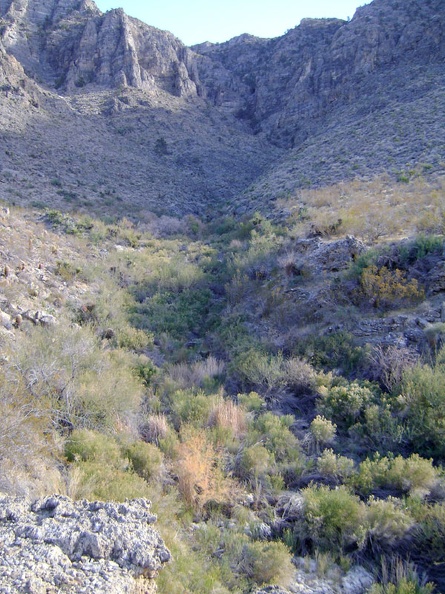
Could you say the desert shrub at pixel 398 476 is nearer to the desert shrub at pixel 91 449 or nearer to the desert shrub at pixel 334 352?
the desert shrub at pixel 334 352

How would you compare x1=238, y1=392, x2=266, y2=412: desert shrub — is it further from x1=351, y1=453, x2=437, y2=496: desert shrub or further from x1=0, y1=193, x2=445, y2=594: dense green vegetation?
x1=351, y1=453, x2=437, y2=496: desert shrub

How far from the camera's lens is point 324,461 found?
18.2 feet

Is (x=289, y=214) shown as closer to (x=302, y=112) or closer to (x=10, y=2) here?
(x=302, y=112)

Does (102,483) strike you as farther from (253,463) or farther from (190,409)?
(190,409)

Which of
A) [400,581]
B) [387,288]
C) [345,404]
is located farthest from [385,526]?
[387,288]

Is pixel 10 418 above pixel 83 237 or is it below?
below

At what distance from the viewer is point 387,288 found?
8.84 meters

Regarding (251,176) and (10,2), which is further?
(10,2)

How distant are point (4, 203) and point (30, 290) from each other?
25.8 feet

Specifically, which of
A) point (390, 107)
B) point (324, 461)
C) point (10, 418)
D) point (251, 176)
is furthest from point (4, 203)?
point (390, 107)

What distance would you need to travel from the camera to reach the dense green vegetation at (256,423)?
4.52 m

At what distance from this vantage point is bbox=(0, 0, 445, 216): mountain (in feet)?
70.8

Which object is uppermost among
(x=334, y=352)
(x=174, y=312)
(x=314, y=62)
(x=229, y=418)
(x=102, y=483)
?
(x=314, y=62)

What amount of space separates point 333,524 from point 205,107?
36523mm
